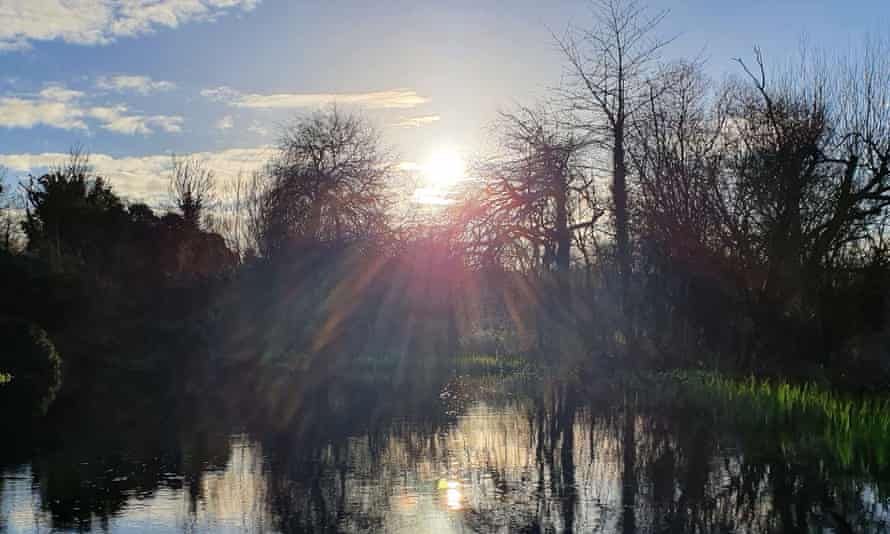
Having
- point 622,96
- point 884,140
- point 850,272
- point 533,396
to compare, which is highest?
point 622,96

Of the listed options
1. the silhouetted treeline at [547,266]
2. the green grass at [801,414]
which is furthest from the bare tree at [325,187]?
the green grass at [801,414]

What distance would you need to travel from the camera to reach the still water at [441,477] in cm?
985

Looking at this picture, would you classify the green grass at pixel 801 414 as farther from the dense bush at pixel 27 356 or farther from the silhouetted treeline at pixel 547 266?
the dense bush at pixel 27 356

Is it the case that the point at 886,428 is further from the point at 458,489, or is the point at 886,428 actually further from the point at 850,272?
the point at 850,272

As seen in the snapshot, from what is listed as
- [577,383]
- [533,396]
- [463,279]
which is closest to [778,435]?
[533,396]

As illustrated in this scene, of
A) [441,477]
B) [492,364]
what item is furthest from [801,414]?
[492,364]

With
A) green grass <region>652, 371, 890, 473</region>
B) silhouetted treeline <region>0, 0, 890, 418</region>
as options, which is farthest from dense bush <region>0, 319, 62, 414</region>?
green grass <region>652, 371, 890, 473</region>

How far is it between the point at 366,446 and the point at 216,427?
4.25m

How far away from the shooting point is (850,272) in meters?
22.7

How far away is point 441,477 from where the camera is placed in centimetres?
1249

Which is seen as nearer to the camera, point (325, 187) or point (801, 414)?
point (801, 414)

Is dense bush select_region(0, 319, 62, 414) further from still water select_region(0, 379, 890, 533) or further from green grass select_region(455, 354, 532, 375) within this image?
green grass select_region(455, 354, 532, 375)

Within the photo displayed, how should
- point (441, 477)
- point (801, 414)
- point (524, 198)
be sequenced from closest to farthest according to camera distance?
1. point (441, 477)
2. point (801, 414)
3. point (524, 198)

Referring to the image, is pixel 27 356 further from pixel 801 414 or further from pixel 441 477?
pixel 801 414
